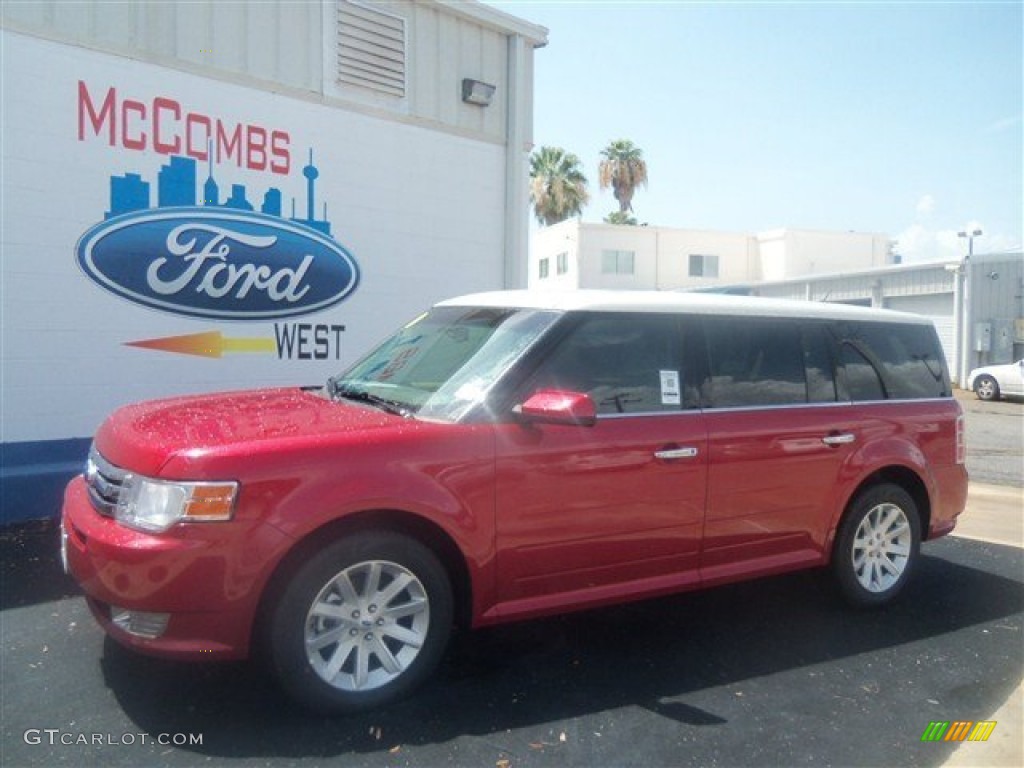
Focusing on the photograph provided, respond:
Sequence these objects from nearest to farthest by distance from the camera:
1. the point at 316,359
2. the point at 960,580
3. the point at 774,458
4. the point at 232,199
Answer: the point at 774,458, the point at 960,580, the point at 232,199, the point at 316,359

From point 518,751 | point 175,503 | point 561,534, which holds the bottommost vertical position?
point 518,751

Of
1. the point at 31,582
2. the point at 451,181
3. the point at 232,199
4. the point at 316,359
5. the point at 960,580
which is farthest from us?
the point at 451,181

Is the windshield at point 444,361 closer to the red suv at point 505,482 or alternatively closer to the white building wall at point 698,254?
the red suv at point 505,482

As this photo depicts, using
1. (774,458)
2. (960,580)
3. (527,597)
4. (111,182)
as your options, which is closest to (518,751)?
(527,597)

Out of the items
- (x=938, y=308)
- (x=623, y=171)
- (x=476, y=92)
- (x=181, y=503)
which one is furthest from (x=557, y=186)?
(x=181, y=503)

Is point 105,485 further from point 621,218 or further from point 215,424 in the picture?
point 621,218

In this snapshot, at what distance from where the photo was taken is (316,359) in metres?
7.58

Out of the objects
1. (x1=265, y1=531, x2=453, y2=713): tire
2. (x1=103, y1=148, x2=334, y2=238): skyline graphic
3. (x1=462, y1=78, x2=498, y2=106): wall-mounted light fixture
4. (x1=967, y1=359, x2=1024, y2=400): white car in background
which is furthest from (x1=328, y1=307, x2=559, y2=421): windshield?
(x1=967, y1=359, x2=1024, y2=400): white car in background

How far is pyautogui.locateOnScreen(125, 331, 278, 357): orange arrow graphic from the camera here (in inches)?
262

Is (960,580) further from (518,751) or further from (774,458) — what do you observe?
(518,751)

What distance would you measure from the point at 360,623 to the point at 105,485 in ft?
3.86

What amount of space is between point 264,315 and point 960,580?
19.0ft

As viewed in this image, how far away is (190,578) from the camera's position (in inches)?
118

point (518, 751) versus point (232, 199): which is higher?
point (232, 199)
